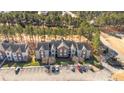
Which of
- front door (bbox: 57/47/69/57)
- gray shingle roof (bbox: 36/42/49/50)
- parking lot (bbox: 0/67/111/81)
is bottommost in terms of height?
parking lot (bbox: 0/67/111/81)

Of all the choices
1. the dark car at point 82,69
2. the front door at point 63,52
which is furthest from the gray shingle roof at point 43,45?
the dark car at point 82,69

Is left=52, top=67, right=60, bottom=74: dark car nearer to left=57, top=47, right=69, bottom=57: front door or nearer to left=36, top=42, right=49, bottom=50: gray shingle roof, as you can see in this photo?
left=57, top=47, right=69, bottom=57: front door

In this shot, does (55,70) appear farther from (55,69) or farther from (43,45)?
(43,45)

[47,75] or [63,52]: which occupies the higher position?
[63,52]

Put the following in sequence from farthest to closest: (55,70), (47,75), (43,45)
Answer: (43,45) → (55,70) → (47,75)

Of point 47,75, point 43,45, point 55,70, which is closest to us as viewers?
point 47,75

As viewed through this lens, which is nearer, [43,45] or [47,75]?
[47,75]

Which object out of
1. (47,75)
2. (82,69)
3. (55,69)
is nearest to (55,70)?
(55,69)

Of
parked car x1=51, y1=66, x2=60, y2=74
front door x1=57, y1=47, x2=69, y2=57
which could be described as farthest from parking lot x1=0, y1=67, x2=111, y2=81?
front door x1=57, y1=47, x2=69, y2=57
